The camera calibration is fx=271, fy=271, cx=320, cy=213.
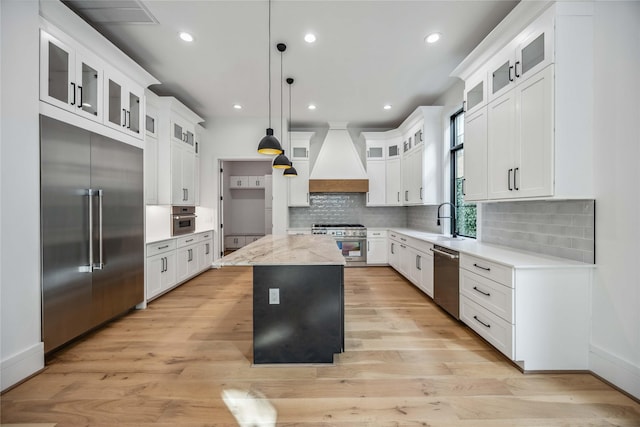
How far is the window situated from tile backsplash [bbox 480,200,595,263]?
664 mm

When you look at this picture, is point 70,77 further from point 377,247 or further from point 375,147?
point 377,247

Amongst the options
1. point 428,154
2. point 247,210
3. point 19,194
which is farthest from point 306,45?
point 247,210

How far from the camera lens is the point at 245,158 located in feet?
18.5

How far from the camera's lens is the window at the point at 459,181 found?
3930 mm

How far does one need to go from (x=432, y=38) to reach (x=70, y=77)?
3538mm

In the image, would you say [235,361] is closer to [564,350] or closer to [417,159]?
[564,350]

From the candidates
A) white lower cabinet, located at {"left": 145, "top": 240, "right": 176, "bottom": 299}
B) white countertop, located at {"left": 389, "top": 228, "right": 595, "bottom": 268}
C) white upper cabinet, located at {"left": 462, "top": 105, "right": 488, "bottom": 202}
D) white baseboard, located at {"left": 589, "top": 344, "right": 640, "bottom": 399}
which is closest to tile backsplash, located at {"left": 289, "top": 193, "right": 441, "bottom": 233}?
white lower cabinet, located at {"left": 145, "top": 240, "right": 176, "bottom": 299}

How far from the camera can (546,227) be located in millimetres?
2436

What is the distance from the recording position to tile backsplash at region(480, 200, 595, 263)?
2.08 meters

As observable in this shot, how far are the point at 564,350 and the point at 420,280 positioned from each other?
1.93 m

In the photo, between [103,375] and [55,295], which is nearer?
[103,375]

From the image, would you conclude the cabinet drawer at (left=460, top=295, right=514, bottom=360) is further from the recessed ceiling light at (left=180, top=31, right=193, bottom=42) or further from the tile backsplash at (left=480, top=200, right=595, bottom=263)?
the recessed ceiling light at (left=180, top=31, right=193, bottom=42)

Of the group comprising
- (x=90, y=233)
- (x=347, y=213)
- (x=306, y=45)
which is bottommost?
Answer: (x=90, y=233)

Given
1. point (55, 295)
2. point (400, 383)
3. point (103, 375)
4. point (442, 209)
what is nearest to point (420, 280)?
point (442, 209)
